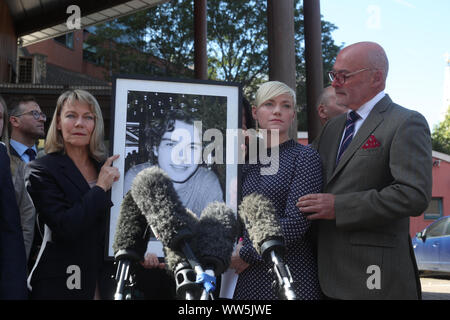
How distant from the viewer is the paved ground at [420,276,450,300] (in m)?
9.36

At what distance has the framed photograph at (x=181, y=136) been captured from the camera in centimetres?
→ 200

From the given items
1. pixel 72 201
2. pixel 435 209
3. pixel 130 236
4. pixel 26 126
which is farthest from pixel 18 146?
pixel 435 209

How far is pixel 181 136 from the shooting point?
2.05 meters

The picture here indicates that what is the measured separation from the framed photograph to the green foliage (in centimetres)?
3836

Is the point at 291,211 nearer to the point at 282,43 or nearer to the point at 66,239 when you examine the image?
the point at 66,239

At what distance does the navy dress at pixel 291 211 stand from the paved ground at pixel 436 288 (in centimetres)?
711

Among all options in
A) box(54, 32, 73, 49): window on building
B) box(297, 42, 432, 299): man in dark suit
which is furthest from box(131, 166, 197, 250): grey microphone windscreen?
box(54, 32, 73, 49): window on building

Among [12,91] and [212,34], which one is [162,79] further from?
[212,34]

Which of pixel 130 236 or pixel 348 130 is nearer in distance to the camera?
pixel 130 236

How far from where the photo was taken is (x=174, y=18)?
21500 millimetres

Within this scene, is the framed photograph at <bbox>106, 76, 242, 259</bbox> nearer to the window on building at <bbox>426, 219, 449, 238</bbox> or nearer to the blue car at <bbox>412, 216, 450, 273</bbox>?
the blue car at <bbox>412, 216, 450, 273</bbox>

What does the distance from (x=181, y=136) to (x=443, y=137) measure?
39.8m

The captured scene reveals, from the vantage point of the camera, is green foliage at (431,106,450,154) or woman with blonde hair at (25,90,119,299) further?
green foliage at (431,106,450,154)
